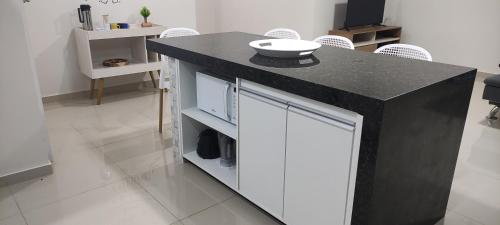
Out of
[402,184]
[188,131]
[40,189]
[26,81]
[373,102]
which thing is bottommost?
[40,189]

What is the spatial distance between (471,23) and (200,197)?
433cm

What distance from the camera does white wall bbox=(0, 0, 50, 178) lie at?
6.70 feet

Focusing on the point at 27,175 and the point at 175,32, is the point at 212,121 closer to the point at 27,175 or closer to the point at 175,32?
the point at 175,32

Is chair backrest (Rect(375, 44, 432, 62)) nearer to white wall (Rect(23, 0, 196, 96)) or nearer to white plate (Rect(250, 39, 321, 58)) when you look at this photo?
white plate (Rect(250, 39, 321, 58))

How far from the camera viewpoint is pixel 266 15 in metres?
4.72

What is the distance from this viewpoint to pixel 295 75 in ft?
4.82

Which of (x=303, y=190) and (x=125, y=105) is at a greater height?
(x=303, y=190)

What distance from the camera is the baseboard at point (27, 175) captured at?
222 cm

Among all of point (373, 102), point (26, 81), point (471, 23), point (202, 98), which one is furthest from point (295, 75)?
point (471, 23)

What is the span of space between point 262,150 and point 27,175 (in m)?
1.58

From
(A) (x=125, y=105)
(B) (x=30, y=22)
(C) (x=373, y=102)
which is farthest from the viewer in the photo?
(A) (x=125, y=105)

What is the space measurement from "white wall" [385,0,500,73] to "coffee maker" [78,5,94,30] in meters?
4.20

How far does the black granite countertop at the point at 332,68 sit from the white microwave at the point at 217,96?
17 centimetres

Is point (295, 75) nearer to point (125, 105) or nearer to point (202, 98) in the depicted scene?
point (202, 98)
